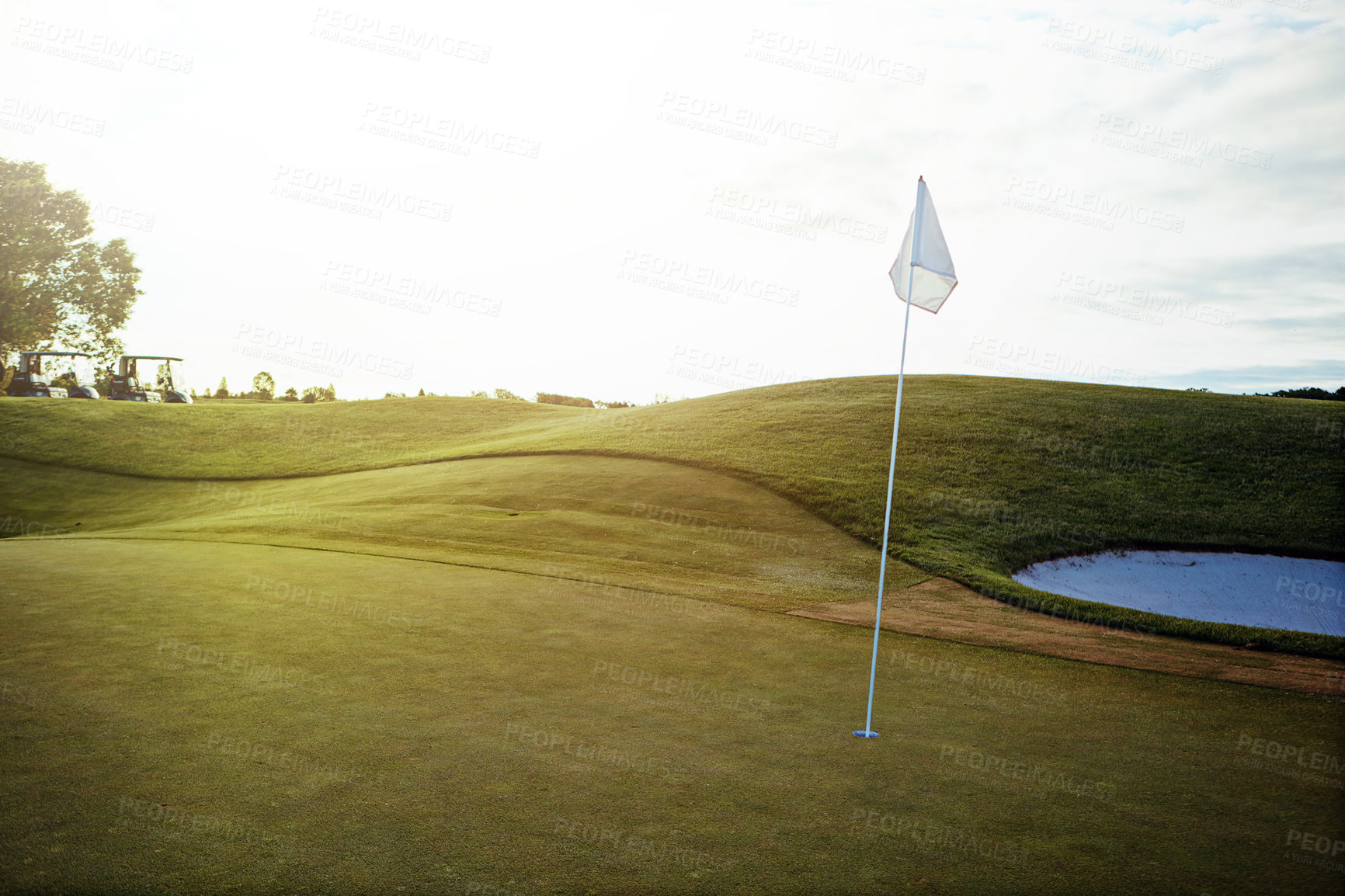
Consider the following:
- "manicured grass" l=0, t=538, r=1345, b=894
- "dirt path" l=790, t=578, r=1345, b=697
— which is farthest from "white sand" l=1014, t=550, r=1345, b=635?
"manicured grass" l=0, t=538, r=1345, b=894

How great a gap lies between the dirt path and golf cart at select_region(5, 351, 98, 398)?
4877cm

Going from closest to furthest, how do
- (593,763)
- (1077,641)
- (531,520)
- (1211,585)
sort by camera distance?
(593,763), (1077,641), (1211,585), (531,520)

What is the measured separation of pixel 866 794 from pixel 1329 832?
3.22 m

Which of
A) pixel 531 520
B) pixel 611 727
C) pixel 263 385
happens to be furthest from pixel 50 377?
pixel 611 727

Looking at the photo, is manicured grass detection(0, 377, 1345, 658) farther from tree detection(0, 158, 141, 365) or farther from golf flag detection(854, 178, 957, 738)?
tree detection(0, 158, 141, 365)

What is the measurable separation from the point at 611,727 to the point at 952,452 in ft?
78.5

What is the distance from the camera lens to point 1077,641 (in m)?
12.0

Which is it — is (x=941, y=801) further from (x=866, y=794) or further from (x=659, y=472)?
(x=659, y=472)

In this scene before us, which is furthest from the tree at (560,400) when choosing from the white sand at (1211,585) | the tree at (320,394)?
the white sand at (1211,585)

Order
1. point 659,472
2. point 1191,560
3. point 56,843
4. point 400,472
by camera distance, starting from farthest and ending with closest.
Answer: point 400,472
point 659,472
point 1191,560
point 56,843

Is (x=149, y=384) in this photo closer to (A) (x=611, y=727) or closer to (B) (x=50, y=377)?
(B) (x=50, y=377)

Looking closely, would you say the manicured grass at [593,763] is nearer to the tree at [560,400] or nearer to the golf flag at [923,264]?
the golf flag at [923,264]

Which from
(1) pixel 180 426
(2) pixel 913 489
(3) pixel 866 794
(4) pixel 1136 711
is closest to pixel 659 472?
(2) pixel 913 489

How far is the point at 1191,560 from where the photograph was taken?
20875 mm
